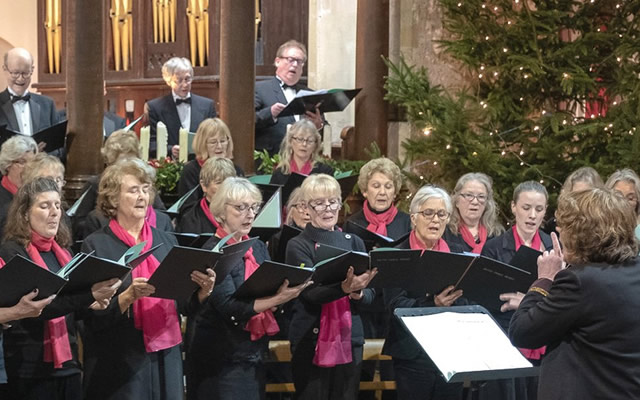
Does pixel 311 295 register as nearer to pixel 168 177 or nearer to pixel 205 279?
pixel 205 279

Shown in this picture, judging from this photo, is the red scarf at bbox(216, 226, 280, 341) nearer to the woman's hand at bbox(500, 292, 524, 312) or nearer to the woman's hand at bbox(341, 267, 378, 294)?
the woman's hand at bbox(341, 267, 378, 294)

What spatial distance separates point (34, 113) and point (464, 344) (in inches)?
185

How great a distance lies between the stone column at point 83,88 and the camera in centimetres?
777

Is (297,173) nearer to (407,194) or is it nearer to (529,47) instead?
(407,194)

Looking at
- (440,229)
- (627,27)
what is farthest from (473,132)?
(440,229)

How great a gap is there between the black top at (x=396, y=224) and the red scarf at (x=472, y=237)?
13.4 inches

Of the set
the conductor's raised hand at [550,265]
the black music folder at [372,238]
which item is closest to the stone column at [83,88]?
the black music folder at [372,238]

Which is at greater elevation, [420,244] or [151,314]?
[420,244]

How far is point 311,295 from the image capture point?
552 centimetres

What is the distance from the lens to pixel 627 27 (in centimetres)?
837

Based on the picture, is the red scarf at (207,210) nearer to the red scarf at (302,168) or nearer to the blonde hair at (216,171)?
the blonde hair at (216,171)

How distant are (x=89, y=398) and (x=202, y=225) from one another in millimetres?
1351

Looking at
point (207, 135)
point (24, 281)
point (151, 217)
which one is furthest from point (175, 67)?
point (24, 281)

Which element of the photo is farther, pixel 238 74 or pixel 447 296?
pixel 238 74
